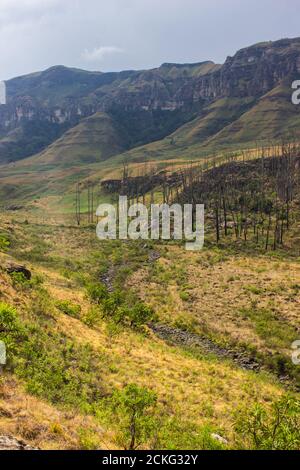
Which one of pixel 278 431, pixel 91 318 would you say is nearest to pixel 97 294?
pixel 91 318

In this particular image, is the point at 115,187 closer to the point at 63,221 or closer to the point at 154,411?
the point at 63,221

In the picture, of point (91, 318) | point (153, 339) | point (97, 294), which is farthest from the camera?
point (97, 294)

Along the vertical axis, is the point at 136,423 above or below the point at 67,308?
above

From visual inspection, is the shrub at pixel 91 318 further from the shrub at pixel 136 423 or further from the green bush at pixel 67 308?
the shrub at pixel 136 423

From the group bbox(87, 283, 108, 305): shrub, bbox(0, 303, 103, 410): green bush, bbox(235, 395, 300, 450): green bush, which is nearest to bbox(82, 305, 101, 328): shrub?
bbox(87, 283, 108, 305): shrub

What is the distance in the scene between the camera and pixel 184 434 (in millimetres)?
17594

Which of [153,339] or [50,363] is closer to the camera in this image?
[50,363]

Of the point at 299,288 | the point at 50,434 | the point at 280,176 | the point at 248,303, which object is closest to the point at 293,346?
the point at 248,303

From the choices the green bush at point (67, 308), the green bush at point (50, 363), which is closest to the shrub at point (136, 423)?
the green bush at point (50, 363)

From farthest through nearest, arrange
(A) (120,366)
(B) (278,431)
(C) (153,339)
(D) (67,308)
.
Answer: (C) (153,339) → (D) (67,308) → (A) (120,366) → (B) (278,431)

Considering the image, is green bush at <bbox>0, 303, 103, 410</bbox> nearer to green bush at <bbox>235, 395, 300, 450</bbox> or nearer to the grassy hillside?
the grassy hillside

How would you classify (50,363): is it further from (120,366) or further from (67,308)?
(67,308)

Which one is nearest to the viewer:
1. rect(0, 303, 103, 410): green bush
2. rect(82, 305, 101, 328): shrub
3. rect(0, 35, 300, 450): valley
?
rect(0, 35, 300, 450): valley
